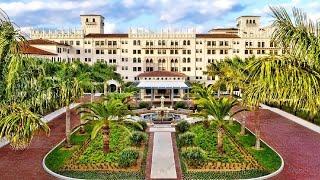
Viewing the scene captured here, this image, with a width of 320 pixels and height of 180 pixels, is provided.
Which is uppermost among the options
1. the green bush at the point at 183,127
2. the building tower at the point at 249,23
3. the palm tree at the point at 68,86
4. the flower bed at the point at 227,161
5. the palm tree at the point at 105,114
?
the building tower at the point at 249,23

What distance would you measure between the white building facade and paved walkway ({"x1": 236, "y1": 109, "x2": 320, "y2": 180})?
48920 mm

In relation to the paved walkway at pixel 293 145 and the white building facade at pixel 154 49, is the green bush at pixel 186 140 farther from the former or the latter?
the white building facade at pixel 154 49

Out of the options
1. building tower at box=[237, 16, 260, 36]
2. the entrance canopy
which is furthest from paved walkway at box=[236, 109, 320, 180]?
building tower at box=[237, 16, 260, 36]

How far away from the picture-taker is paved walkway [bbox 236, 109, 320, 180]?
71.4ft

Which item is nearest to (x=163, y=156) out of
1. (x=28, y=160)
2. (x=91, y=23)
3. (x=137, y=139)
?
(x=137, y=139)

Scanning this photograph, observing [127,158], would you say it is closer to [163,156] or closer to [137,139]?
[163,156]

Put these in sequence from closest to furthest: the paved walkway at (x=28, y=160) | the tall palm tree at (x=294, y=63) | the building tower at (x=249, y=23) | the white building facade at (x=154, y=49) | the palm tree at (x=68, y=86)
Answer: the tall palm tree at (x=294, y=63), the paved walkway at (x=28, y=160), the palm tree at (x=68, y=86), the white building facade at (x=154, y=49), the building tower at (x=249, y=23)

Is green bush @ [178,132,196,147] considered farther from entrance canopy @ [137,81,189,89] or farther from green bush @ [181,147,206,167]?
entrance canopy @ [137,81,189,89]

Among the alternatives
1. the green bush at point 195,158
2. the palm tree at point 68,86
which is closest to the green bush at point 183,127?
the palm tree at point 68,86

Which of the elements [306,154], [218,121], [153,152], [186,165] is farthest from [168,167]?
[306,154]

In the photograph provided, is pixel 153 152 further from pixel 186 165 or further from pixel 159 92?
pixel 159 92

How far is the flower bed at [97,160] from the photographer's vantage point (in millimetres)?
21766

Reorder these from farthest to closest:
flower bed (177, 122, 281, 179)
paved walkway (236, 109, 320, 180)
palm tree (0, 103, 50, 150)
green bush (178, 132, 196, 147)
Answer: green bush (178, 132, 196, 147) → paved walkway (236, 109, 320, 180) → flower bed (177, 122, 281, 179) → palm tree (0, 103, 50, 150)

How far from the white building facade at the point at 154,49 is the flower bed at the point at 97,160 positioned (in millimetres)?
63057
